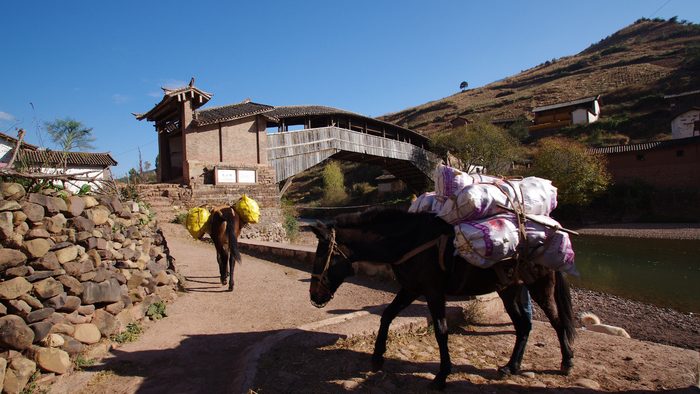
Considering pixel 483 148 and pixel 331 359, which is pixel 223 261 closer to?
pixel 331 359

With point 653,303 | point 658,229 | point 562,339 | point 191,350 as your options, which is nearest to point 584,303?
point 653,303

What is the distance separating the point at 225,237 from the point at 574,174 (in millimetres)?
25932

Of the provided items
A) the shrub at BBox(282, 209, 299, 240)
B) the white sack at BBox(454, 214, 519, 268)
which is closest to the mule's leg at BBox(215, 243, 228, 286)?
the white sack at BBox(454, 214, 519, 268)

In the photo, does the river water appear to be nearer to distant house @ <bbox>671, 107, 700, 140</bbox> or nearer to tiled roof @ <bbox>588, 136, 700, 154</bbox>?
tiled roof @ <bbox>588, 136, 700, 154</bbox>

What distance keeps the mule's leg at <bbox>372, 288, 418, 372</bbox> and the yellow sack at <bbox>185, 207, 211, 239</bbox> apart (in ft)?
15.7

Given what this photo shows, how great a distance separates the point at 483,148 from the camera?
2795 cm

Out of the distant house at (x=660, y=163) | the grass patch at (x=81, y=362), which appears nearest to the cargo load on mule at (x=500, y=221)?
the grass patch at (x=81, y=362)

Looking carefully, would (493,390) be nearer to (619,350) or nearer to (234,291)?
(619,350)

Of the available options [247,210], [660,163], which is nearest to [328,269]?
[247,210]

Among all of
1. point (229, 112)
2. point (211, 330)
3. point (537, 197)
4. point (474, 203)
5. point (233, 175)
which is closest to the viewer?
point (474, 203)

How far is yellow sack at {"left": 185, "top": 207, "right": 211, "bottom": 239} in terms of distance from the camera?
21.8ft

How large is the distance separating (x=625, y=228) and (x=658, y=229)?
1.69 metres

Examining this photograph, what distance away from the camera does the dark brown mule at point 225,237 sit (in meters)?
6.15

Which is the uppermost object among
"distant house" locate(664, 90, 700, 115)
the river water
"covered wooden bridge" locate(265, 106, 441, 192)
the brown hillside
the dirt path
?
the brown hillside
